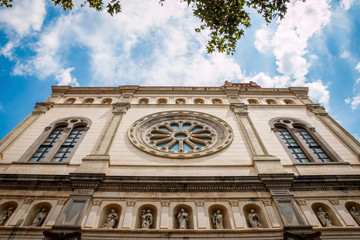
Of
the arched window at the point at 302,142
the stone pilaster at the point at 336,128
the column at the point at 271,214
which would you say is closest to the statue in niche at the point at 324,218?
the column at the point at 271,214

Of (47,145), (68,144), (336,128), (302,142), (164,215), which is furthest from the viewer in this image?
(336,128)

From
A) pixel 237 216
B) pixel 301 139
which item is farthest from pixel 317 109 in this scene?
pixel 237 216

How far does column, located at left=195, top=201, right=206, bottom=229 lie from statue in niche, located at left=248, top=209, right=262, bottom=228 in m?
1.57

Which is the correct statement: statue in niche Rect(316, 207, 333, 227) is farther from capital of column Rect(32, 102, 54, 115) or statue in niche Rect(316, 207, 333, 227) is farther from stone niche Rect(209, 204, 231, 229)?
capital of column Rect(32, 102, 54, 115)

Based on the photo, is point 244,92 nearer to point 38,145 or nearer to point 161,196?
point 161,196

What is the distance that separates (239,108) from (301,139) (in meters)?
4.22

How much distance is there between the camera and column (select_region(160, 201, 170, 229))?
7710 millimetres

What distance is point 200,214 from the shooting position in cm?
812

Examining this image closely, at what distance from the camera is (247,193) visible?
8961 mm

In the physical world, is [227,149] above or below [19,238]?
above

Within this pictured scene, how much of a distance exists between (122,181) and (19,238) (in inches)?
139

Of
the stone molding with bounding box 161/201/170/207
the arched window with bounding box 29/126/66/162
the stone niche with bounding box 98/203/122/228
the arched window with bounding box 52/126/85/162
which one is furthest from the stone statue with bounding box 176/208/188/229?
the arched window with bounding box 29/126/66/162

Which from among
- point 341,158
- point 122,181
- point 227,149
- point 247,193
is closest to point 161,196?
point 122,181

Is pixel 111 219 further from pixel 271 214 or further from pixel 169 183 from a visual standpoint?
pixel 271 214
